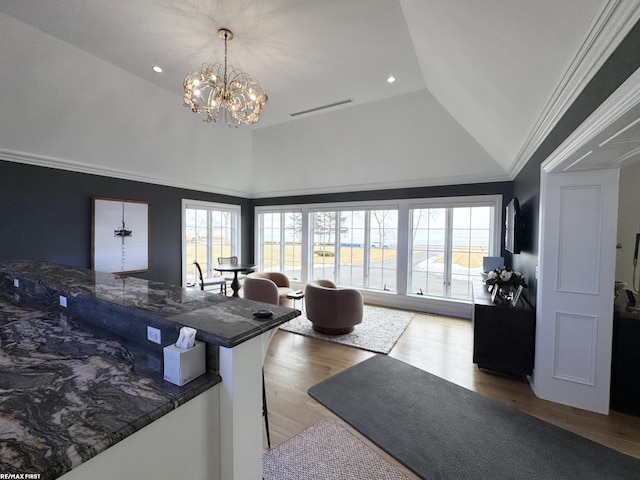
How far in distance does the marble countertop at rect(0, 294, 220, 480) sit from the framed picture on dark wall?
11.3 ft

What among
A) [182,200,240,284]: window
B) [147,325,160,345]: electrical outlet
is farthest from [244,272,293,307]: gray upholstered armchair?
[147,325,160,345]: electrical outlet

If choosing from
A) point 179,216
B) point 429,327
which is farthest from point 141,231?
point 429,327

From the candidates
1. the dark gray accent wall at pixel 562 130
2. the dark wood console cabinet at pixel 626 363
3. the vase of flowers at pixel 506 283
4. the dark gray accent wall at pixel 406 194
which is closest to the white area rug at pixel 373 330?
the vase of flowers at pixel 506 283

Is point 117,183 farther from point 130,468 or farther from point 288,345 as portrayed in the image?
point 130,468

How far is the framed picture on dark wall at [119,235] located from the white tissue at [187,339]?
175 inches

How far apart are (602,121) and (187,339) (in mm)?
2380

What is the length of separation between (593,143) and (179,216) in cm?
621

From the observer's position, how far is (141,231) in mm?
5066

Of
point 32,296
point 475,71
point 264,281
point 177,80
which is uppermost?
point 177,80

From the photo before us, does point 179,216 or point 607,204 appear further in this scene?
point 179,216

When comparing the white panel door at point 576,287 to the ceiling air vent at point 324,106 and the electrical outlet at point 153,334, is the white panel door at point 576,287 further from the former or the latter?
the electrical outlet at point 153,334

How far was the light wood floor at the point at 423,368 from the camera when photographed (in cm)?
219

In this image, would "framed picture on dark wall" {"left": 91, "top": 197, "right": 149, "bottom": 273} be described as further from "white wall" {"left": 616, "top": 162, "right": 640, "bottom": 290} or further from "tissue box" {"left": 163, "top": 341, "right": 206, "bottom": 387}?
"white wall" {"left": 616, "top": 162, "right": 640, "bottom": 290}

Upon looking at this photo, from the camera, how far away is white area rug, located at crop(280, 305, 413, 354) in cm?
379
